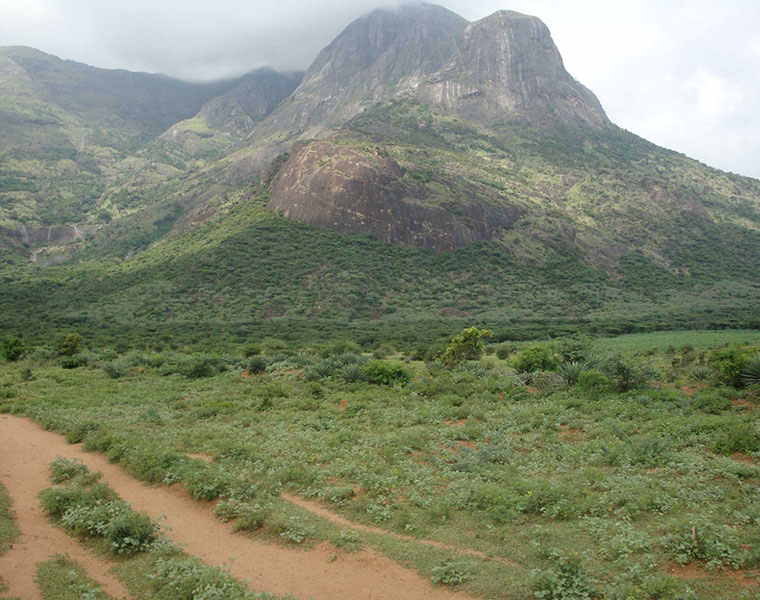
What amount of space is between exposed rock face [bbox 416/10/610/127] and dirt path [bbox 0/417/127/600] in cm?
13899

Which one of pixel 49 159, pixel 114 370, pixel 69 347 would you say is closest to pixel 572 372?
pixel 114 370

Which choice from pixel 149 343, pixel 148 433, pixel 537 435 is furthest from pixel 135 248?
pixel 537 435

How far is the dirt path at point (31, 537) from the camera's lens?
23.0 ft

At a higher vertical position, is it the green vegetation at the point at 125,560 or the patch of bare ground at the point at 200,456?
the green vegetation at the point at 125,560

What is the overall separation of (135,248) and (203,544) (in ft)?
349

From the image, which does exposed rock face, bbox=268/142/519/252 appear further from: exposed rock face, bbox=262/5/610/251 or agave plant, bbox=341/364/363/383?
agave plant, bbox=341/364/363/383

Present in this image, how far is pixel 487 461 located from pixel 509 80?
501ft

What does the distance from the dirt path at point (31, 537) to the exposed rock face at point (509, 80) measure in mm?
138991

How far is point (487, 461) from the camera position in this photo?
1164 cm

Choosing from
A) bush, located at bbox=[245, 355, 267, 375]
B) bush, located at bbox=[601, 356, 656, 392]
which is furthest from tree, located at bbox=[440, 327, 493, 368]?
bush, located at bbox=[245, 355, 267, 375]

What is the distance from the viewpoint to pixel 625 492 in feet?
29.4

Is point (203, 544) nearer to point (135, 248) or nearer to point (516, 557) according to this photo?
point (516, 557)

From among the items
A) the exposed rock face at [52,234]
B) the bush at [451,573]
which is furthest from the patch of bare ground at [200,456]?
the exposed rock face at [52,234]

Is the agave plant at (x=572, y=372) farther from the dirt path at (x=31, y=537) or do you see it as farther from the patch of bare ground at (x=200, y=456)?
the dirt path at (x=31, y=537)
